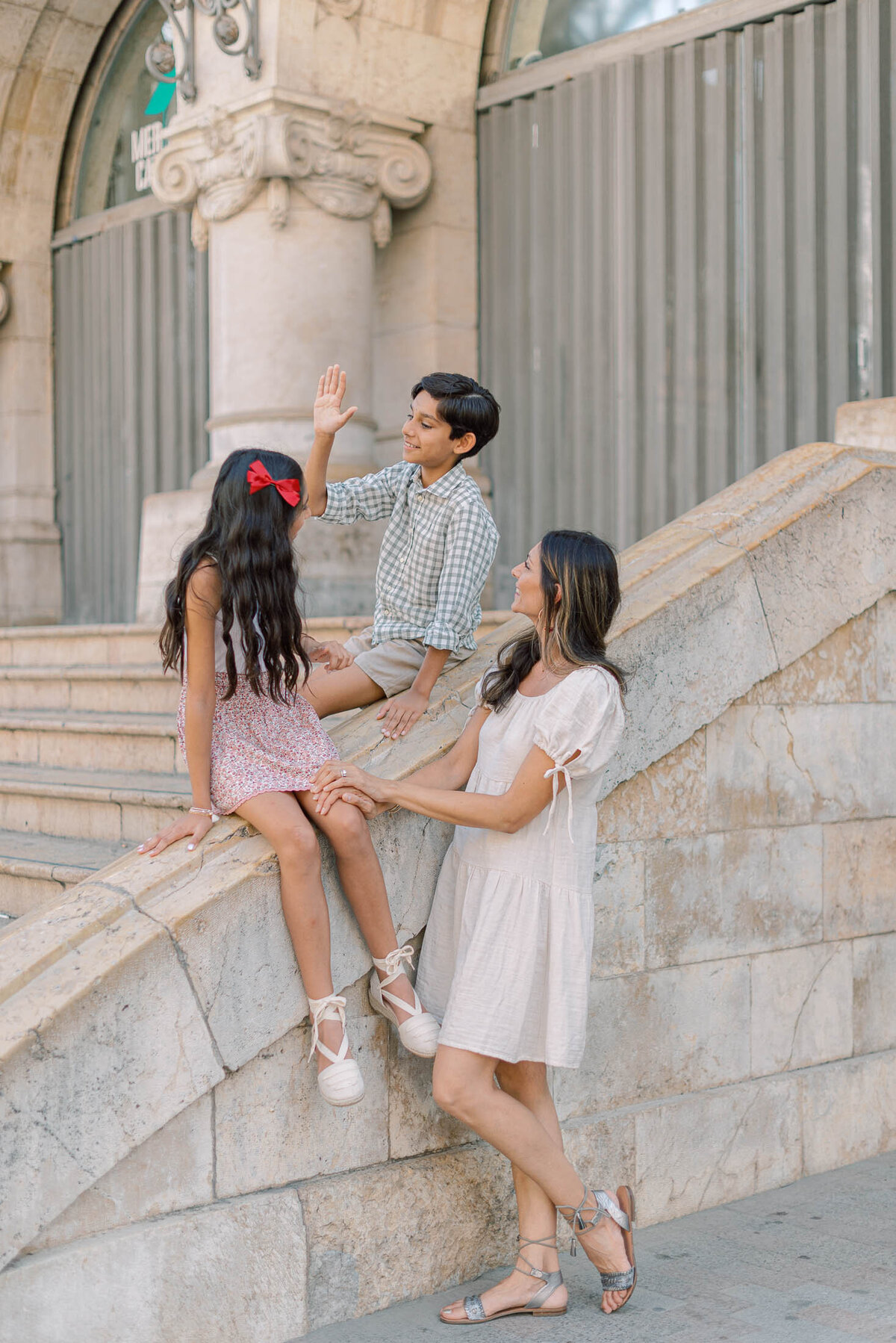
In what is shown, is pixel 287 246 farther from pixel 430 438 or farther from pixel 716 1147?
pixel 716 1147

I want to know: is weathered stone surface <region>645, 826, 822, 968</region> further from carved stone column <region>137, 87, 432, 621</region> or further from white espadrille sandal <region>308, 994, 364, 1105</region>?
carved stone column <region>137, 87, 432, 621</region>

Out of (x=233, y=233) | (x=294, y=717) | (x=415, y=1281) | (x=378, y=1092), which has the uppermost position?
(x=233, y=233)

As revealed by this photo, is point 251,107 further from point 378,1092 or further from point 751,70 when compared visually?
point 378,1092

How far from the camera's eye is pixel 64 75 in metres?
10.6

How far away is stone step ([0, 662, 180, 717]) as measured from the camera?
5812 millimetres

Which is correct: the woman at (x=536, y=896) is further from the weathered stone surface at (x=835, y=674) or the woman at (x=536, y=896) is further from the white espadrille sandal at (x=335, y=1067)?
the weathered stone surface at (x=835, y=674)

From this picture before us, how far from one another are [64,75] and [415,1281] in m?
9.49

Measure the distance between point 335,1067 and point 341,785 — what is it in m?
0.64

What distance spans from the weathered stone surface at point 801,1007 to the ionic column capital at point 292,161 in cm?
476

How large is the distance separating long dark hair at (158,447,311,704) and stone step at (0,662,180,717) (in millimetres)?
2220

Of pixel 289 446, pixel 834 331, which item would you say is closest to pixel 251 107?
pixel 289 446

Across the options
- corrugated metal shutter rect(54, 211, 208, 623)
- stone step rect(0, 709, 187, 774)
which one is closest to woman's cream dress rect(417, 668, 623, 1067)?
Answer: stone step rect(0, 709, 187, 774)

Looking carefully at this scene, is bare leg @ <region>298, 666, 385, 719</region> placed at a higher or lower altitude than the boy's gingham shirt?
lower

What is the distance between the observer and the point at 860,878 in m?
4.89
